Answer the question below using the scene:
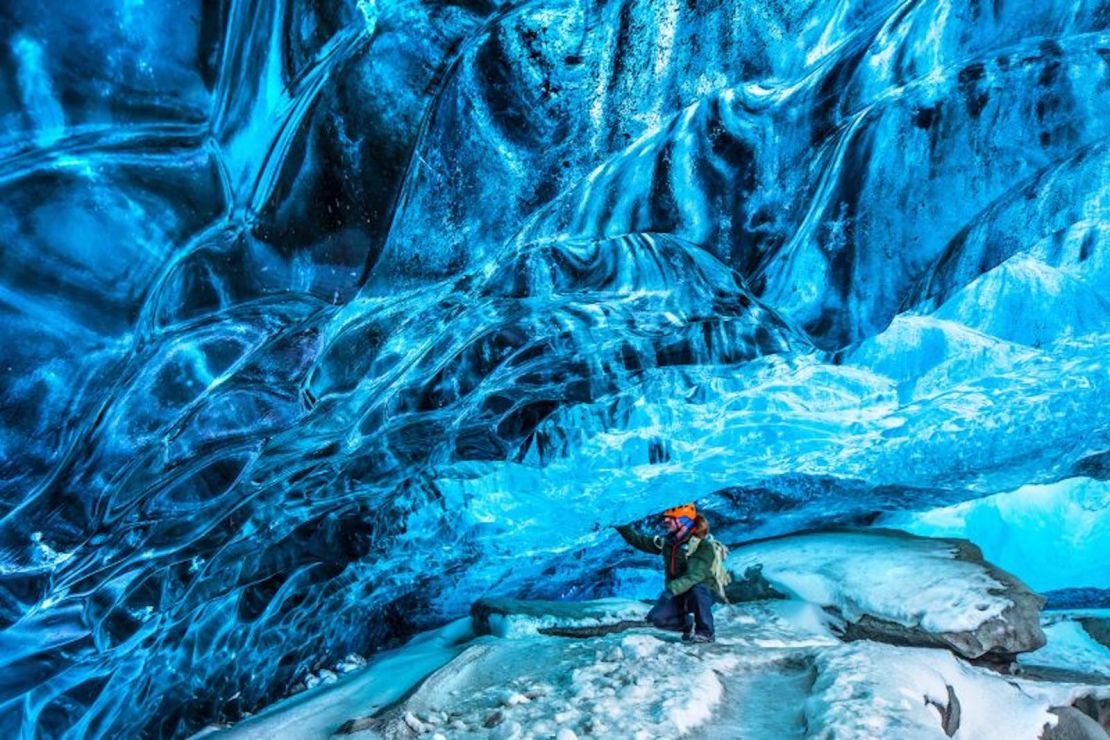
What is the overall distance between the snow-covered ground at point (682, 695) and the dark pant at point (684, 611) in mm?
149

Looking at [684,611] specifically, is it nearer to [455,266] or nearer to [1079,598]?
[455,266]

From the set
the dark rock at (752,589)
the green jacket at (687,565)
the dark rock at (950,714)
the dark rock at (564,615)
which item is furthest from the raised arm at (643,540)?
the dark rock at (950,714)

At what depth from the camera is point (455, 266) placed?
→ 3922mm

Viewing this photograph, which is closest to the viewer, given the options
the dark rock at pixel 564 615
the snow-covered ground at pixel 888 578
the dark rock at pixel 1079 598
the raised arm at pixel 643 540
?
the raised arm at pixel 643 540

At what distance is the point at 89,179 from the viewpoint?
103 inches

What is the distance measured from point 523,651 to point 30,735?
3.64 meters

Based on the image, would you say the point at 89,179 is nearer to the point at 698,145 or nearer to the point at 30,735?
the point at 698,145

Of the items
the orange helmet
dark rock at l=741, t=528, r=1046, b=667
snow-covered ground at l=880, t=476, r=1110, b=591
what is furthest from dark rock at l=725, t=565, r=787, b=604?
snow-covered ground at l=880, t=476, r=1110, b=591

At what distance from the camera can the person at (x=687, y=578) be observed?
546 cm

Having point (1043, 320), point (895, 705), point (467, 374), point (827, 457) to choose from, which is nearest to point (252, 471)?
point (467, 374)

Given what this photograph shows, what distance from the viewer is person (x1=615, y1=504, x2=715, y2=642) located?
215 inches

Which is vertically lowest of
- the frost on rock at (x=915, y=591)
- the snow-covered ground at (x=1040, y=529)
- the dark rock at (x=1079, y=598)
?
the dark rock at (x=1079, y=598)

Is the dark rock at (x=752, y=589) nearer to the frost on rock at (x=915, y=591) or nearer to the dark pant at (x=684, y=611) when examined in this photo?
the frost on rock at (x=915, y=591)

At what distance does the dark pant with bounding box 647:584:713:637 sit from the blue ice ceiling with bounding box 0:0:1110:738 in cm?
163
